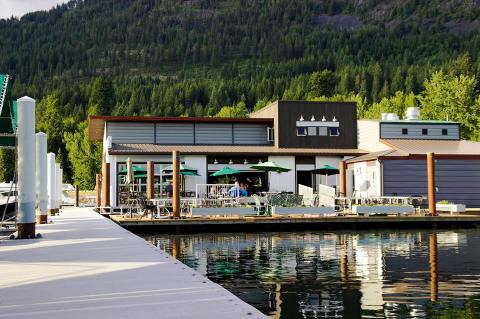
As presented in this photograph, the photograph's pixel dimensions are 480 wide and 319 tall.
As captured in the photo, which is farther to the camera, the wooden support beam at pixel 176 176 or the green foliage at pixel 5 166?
the green foliage at pixel 5 166

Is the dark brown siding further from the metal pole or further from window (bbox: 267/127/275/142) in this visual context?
the metal pole

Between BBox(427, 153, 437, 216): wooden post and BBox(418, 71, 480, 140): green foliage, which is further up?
BBox(418, 71, 480, 140): green foliage

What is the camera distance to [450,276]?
42.7 feet

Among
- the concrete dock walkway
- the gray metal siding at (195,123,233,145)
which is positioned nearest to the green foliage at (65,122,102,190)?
the gray metal siding at (195,123,233,145)

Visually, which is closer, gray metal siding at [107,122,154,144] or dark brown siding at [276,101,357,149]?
gray metal siding at [107,122,154,144]

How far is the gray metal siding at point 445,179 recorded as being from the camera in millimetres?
36156

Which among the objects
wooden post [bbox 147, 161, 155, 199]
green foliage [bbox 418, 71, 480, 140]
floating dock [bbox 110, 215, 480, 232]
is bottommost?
floating dock [bbox 110, 215, 480, 232]

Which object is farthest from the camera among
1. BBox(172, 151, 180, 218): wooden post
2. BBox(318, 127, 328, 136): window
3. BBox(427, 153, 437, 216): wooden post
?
BBox(318, 127, 328, 136): window

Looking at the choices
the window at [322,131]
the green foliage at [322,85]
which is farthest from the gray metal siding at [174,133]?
the green foliage at [322,85]

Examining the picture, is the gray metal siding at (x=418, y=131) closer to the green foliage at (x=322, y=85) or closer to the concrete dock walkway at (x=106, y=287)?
the concrete dock walkway at (x=106, y=287)

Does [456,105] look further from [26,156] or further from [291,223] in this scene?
[26,156]

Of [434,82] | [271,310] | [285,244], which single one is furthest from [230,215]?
[434,82]

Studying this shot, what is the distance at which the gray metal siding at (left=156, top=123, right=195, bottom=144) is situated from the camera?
41.3m

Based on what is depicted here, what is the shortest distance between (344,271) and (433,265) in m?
2.41
